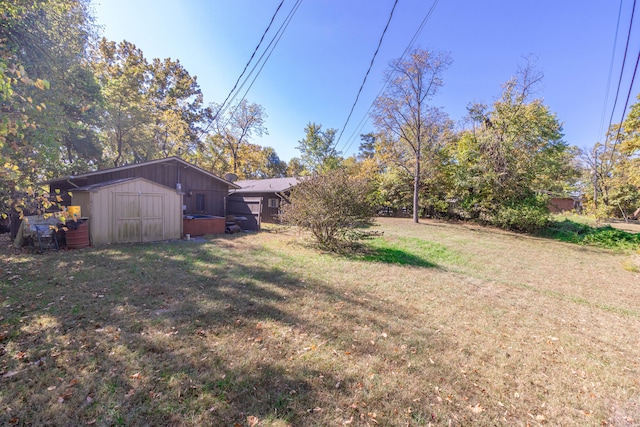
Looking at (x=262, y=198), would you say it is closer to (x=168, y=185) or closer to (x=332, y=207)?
(x=168, y=185)

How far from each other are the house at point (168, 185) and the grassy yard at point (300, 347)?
3001 millimetres

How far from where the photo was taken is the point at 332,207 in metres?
8.01

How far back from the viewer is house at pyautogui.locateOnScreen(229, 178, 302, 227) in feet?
43.9

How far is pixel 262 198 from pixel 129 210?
8.46 m

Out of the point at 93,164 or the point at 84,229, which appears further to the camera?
the point at 93,164

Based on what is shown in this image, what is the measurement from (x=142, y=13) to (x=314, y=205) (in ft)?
23.4

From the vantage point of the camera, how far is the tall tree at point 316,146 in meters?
30.4

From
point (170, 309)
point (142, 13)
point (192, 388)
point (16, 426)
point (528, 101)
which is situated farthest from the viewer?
point (528, 101)

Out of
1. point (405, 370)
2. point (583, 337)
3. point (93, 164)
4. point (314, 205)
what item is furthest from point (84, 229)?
point (93, 164)

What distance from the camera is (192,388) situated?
88.0 inches

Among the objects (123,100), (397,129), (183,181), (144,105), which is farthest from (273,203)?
(144,105)

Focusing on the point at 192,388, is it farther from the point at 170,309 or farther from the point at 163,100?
the point at 163,100

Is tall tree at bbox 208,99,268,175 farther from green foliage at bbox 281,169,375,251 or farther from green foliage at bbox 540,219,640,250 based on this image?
green foliage at bbox 540,219,640,250

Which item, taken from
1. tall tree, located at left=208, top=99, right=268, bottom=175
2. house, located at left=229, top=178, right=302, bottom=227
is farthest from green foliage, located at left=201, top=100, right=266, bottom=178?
house, located at left=229, top=178, right=302, bottom=227
